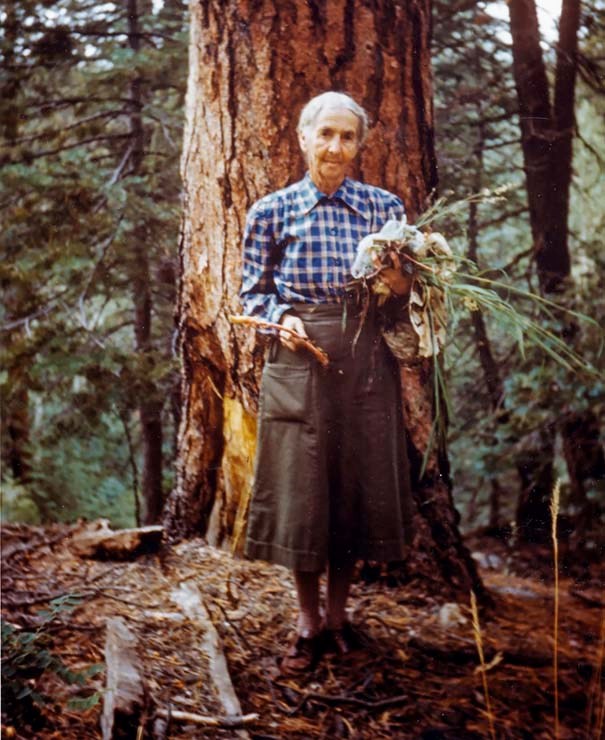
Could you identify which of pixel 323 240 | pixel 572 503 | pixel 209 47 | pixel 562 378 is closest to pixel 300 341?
pixel 323 240

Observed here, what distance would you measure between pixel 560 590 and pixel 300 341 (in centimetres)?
123

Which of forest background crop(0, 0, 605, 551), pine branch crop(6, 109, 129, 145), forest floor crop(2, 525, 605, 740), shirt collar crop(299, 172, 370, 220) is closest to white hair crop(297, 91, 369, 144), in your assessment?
shirt collar crop(299, 172, 370, 220)

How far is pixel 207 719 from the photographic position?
74.9 inches

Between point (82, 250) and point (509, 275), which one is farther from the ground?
point (82, 250)

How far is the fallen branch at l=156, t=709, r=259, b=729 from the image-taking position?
1.88 m

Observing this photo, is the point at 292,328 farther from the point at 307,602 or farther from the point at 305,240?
the point at 307,602

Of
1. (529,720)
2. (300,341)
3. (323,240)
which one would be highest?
(323,240)

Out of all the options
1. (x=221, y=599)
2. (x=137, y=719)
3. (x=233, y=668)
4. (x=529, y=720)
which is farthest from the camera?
(x=221, y=599)

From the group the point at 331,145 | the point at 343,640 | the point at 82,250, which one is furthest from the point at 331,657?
the point at 82,250

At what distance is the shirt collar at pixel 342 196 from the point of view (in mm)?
2342

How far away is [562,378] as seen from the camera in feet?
7.48

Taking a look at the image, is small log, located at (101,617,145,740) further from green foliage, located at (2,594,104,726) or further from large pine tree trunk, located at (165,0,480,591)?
large pine tree trunk, located at (165,0,480,591)

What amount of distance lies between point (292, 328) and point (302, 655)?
1.11 meters

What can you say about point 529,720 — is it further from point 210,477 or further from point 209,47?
point 209,47
